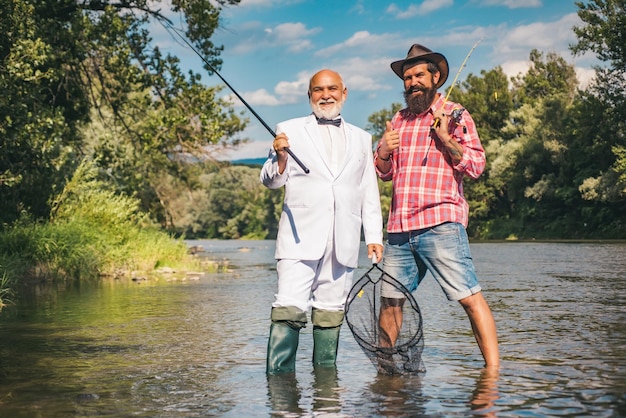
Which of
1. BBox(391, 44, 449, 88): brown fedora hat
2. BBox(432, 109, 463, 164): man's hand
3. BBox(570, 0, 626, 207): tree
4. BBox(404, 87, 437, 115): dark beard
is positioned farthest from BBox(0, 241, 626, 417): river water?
BBox(570, 0, 626, 207): tree

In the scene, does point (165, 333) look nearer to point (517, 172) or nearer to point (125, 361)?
point (125, 361)

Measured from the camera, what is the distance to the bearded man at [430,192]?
20.8ft

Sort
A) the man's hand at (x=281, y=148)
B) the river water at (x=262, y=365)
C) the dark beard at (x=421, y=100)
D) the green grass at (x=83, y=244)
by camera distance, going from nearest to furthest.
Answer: the river water at (x=262, y=365) → the man's hand at (x=281, y=148) → the dark beard at (x=421, y=100) → the green grass at (x=83, y=244)

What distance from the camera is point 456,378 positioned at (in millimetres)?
6223

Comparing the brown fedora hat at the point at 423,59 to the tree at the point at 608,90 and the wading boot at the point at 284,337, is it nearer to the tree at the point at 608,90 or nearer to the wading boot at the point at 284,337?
the wading boot at the point at 284,337

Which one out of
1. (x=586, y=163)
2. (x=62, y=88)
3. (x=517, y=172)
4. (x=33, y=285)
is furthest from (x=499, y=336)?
(x=517, y=172)

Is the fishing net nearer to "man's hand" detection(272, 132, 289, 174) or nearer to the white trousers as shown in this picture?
the white trousers

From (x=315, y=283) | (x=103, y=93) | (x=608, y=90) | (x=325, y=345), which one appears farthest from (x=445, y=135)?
(x=608, y=90)

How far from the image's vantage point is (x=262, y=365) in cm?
700

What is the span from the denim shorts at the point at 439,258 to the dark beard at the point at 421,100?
2.78 ft

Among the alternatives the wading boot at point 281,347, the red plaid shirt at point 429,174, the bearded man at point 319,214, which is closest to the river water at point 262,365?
the wading boot at point 281,347

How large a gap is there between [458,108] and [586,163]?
58476 mm

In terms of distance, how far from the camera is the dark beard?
6496 mm

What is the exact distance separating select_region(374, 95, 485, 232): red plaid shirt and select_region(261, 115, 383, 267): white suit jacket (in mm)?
287
